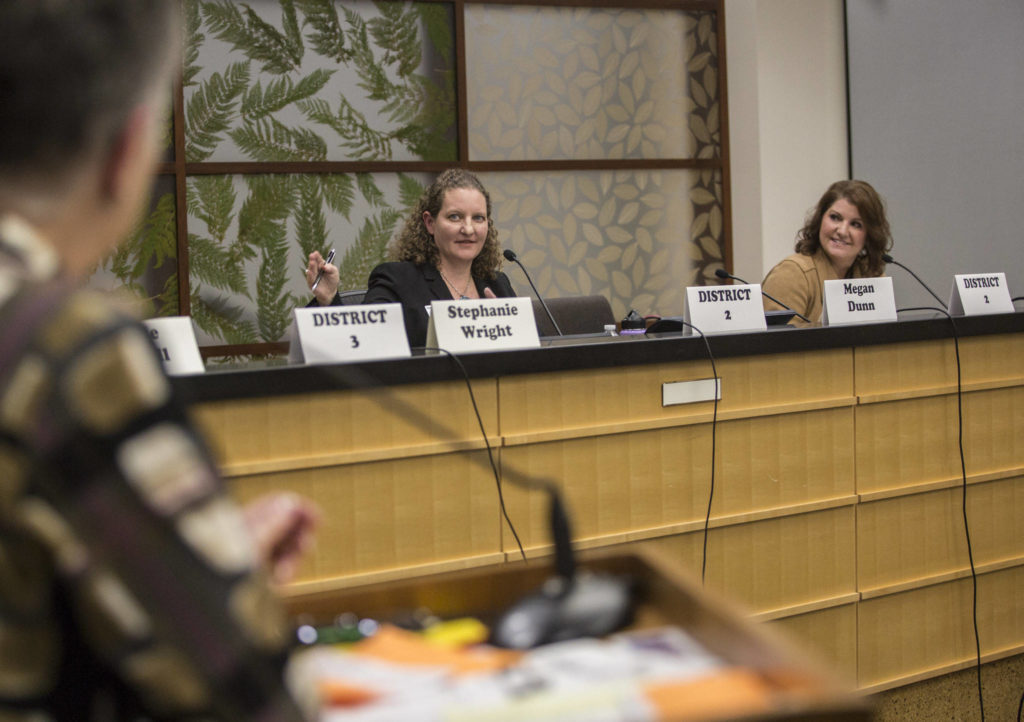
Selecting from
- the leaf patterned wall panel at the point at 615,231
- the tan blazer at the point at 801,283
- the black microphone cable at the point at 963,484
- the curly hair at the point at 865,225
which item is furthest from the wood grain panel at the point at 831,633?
the leaf patterned wall panel at the point at 615,231

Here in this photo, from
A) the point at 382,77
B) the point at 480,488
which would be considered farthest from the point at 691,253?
the point at 480,488

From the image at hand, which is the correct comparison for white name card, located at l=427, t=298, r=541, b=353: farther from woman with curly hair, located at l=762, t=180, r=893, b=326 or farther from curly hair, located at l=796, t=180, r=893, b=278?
curly hair, located at l=796, t=180, r=893, b=278

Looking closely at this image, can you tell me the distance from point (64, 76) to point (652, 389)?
1700 mm

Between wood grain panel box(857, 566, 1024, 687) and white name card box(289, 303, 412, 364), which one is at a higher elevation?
A: white name card box(289, 303, 412, 364)

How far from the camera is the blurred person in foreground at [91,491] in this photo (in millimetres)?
494

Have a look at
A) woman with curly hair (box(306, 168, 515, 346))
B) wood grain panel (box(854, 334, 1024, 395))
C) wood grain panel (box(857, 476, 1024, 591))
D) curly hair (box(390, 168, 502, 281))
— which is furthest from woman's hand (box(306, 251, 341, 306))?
wood grain panel (box(857, 476, 1024, 591))

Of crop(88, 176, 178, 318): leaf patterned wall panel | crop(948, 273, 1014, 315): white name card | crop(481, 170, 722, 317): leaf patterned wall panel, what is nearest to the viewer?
crop(948, 273, 1014, 315): white name card

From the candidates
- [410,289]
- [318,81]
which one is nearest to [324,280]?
[410,289]

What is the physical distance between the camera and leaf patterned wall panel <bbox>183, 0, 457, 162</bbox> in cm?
413

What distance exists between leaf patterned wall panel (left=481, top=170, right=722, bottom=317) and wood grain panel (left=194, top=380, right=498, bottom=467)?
2808mm

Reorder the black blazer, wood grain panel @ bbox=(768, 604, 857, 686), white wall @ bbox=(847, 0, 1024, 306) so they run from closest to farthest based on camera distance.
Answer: wood grain panel @ bbox=(768, 604, 857, 686), the black blazer, white wall @ bbox=(847, 0, 1024, 306)

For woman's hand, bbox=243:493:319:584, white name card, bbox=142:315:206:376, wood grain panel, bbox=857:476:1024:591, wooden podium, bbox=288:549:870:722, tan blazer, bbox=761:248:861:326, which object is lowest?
wood grain panel, bbox=857:476:1024:591

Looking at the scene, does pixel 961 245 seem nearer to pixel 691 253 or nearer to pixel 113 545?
pixel 691 253

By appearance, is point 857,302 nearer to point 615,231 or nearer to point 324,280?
point 324,280
